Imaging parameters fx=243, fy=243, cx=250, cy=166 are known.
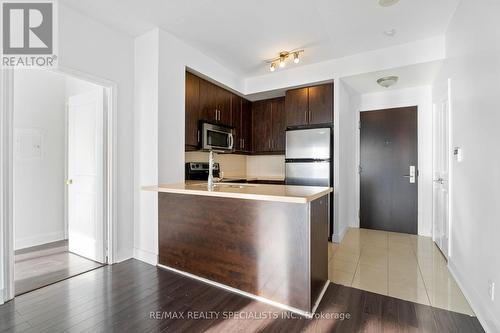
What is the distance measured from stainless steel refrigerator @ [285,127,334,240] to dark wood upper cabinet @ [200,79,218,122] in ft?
4.24

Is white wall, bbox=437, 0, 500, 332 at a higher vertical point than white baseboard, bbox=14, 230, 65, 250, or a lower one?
higher

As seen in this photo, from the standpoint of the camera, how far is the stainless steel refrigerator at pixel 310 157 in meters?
3.77

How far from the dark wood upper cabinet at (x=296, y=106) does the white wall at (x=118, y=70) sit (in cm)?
246

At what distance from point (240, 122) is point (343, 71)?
6.53 feet

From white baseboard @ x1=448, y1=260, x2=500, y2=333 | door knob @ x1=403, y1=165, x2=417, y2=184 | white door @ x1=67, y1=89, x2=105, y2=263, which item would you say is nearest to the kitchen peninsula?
white door @ x1=67, y1=89, x2=105, y2=263

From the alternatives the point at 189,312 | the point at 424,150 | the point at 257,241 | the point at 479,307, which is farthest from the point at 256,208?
the point at 424,150

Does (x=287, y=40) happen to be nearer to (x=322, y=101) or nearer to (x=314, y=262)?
(x=322, y=101)

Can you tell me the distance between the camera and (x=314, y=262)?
77.7 inches

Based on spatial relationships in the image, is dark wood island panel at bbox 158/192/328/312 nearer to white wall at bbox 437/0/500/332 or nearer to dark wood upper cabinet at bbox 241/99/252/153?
white wall at bbox 437/0/500/332

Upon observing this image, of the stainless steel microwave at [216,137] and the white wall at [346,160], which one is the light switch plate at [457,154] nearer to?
the white wall at [346,160]

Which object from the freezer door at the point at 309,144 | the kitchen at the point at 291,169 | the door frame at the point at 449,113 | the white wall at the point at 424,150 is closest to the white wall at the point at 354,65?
the kitchen at the point at 291,169

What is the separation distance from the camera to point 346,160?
4.20 metres

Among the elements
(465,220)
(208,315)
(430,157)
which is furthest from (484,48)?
(208,315)
